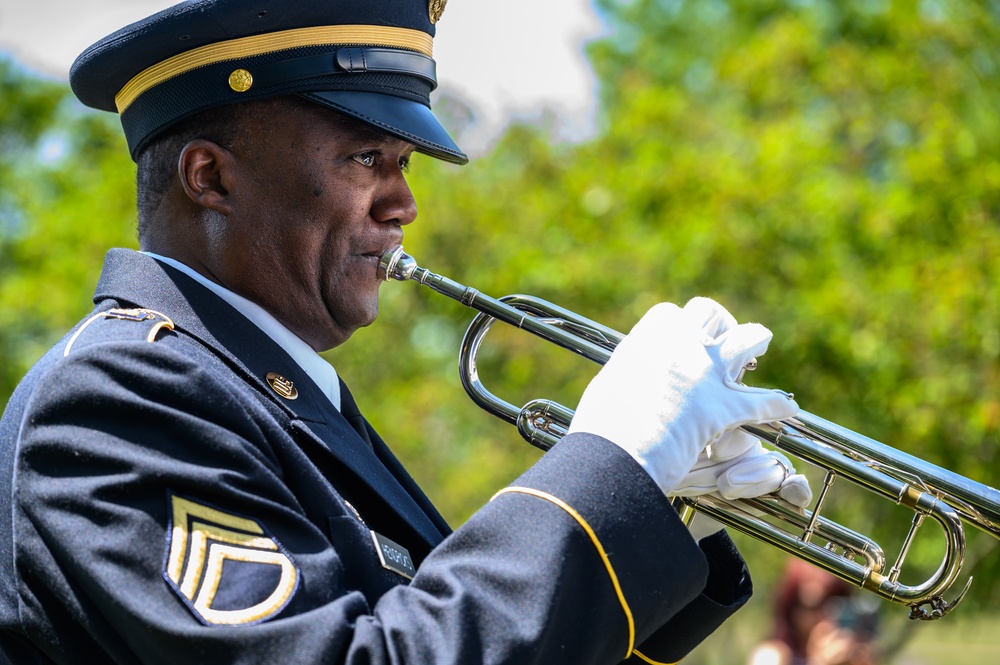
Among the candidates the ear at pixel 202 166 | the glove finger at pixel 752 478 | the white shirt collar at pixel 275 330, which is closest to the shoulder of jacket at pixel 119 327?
the white shirt collar at pixel 275 330

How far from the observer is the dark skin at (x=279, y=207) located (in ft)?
7.30

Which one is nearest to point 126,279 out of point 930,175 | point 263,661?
point 263,661

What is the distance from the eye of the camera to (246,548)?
1.68 metres

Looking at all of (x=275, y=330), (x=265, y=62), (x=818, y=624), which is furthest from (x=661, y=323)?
(x=818, y=624)

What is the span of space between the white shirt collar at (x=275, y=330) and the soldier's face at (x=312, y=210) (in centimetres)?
2

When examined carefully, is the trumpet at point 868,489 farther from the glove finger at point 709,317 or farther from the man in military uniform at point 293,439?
the glove finger at point 709,317

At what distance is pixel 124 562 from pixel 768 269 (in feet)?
21.3

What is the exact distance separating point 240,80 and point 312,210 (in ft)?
0.86

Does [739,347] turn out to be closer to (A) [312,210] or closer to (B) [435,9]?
(A) [312,210]

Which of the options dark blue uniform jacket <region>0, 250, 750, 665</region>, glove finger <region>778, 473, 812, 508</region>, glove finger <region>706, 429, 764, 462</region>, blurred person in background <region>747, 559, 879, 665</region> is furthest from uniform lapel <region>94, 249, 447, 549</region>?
blurred person in background <region>747, 559, 879, 665</region>

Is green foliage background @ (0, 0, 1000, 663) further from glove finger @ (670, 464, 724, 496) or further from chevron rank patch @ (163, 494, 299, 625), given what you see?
chevron rank patch @ (163, 494, 299, 625)

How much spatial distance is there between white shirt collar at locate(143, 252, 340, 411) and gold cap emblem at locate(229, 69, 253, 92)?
33cm

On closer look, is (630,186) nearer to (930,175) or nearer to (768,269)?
(768,269)

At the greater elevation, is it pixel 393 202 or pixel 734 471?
pixel 393 202
